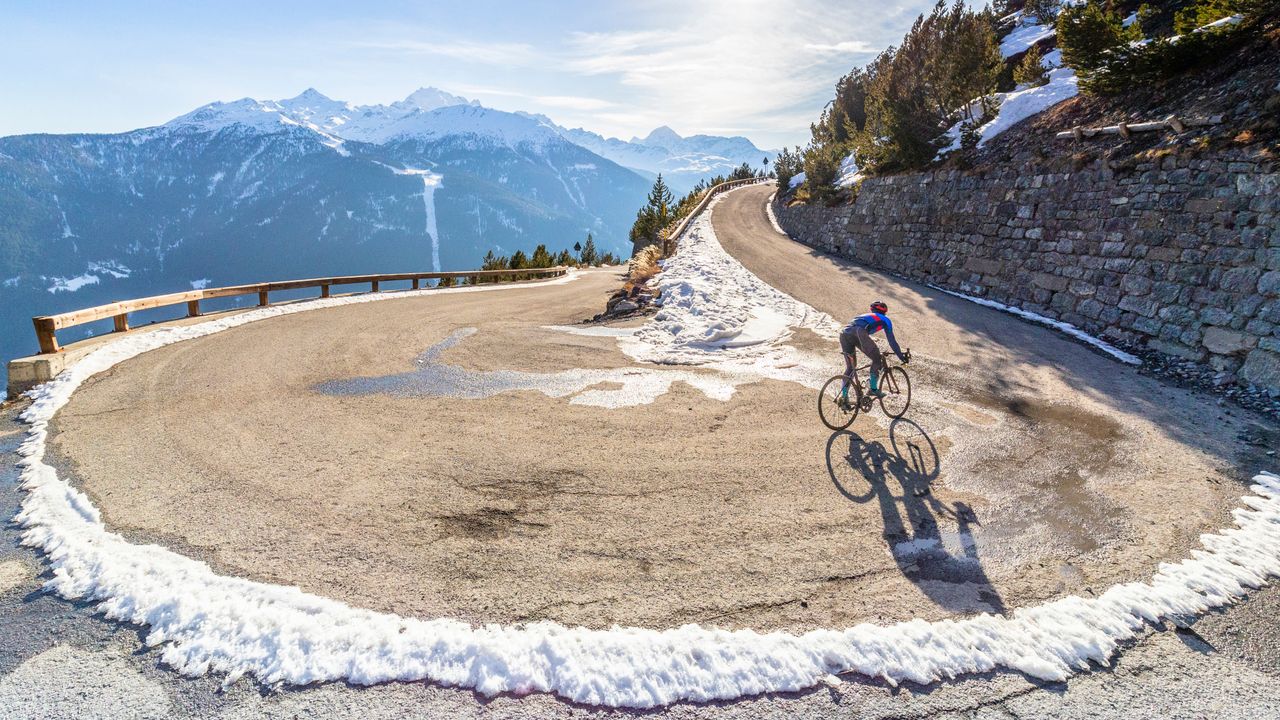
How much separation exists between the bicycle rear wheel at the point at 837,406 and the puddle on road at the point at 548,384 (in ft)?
5.26

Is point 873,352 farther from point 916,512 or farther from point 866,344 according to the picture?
point 916,512

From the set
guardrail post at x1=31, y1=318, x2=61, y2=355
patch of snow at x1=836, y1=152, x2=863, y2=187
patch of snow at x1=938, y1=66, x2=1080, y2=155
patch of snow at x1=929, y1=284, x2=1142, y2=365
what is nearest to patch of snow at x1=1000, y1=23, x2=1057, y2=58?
patch of snow at x1=938, y1=66, x2=1080, y2=155

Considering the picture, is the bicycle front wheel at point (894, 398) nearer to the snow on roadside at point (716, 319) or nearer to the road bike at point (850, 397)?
the road bike at point (850, 397)

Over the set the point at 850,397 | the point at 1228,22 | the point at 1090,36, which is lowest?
the point at 850,397

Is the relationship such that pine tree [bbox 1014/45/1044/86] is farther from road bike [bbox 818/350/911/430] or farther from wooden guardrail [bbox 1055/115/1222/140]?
road bike [bbox 818/350/911/430]

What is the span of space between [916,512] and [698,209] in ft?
109

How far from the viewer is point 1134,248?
11812 millimetres

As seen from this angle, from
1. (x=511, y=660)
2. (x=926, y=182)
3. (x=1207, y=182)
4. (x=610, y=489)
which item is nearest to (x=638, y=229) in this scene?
(x=926, y=182)

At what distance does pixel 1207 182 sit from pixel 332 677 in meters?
15.7

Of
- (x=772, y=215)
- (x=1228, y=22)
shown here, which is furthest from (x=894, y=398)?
(x=772, y=215)

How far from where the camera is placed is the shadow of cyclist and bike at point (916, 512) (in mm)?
4637

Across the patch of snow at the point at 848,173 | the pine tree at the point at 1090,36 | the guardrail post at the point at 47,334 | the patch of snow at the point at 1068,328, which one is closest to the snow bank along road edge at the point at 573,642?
the patch of snow at the point at 1068,328

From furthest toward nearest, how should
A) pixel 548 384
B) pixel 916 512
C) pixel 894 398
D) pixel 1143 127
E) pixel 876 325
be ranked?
pixel 1143 127
pixel 548 384
pixel 894 398
pixel 876 325
pixel 916 512

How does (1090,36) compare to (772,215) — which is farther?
(772,215)
